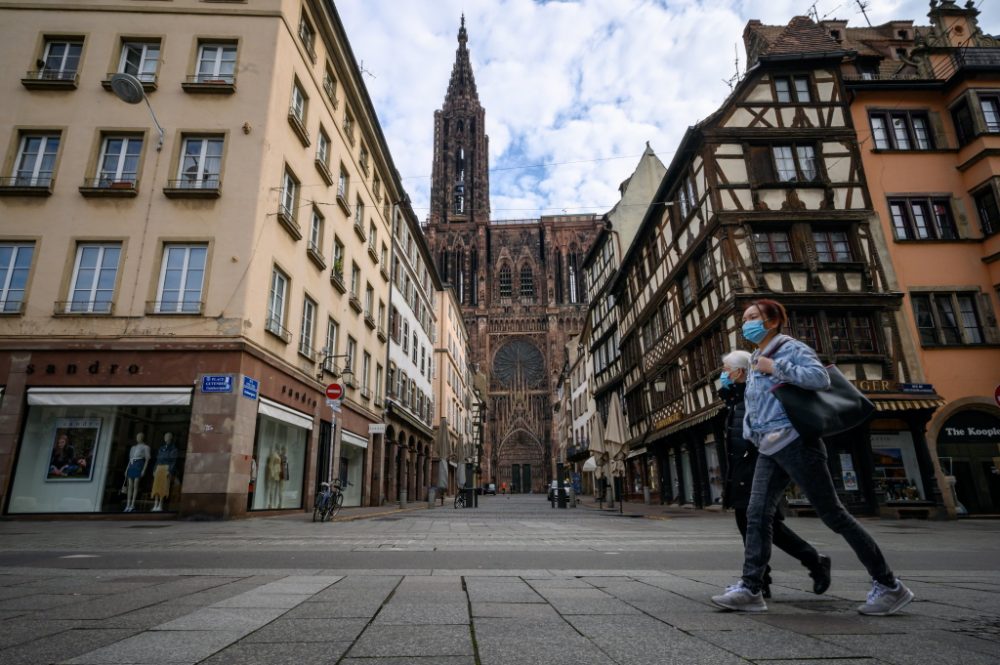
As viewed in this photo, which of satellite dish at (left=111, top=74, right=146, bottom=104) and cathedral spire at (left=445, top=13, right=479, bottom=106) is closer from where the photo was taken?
satellite dish at (left=111, top=74, right=146, bottom=104)

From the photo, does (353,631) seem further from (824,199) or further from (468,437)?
(468,437)

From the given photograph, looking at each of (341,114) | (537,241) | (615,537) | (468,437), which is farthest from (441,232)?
(615,537)

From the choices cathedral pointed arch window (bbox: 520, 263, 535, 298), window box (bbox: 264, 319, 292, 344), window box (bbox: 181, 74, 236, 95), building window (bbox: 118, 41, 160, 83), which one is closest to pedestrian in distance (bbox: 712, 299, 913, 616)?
window box (bbox: 264, 319, 292, 344)

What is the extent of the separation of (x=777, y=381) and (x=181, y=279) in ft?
42.4

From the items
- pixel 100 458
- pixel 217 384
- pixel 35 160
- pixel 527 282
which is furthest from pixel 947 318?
pixel 527 282

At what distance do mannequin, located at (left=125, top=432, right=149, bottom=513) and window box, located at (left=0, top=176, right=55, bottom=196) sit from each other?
6.07 meters

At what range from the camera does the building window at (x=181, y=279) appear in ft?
40.9

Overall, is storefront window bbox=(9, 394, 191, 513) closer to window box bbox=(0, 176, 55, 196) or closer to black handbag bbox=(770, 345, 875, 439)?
window box bbox=(0, 176, 55, 196)

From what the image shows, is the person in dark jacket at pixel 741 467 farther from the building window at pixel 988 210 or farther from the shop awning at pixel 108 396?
the building window at pixel 988 210

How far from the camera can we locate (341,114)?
64.3 feet

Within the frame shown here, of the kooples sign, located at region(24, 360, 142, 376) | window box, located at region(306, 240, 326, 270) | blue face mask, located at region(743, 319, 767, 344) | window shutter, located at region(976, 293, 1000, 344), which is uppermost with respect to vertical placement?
window box, located at region(306, 240, 326, 270)

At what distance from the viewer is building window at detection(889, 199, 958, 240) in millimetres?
17203

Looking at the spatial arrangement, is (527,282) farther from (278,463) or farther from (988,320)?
(278,463)

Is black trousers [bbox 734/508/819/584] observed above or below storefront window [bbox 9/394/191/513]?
below
